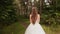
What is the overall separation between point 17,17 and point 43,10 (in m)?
0.36

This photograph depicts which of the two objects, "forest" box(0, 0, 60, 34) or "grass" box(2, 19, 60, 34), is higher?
"forest" box(0, 0, 60, 34)

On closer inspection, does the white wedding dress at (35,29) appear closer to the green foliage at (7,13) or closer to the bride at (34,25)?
the bride at (34,25)

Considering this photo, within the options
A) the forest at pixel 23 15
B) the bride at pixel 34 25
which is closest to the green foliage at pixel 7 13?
the forest at pixel 23 15

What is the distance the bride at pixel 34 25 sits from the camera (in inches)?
66.5

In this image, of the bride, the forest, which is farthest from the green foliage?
the bride

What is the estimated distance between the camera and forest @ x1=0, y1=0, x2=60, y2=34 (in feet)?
5.63

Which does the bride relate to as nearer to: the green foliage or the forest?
the forest

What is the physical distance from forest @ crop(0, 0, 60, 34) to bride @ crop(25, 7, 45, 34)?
0.14 ft

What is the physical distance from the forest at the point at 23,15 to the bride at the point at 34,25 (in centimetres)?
4

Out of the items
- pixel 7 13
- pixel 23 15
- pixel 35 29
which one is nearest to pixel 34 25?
pixel 35 29

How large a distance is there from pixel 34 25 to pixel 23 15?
0.65 ft

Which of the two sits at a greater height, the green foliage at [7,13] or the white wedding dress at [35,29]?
the green foliage at [7,13]

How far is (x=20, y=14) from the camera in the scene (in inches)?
69.0

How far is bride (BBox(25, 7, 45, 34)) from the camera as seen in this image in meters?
1.69
